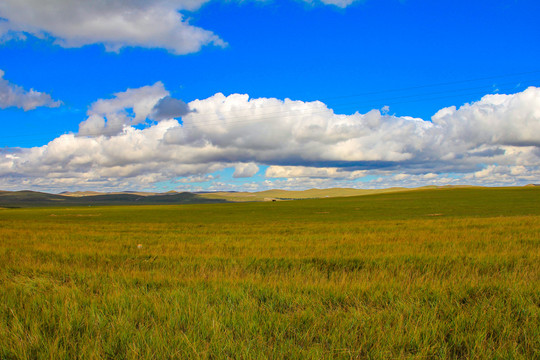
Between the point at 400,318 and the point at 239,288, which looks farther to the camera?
the point at 239,288

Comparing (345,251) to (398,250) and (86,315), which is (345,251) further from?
(86,315)

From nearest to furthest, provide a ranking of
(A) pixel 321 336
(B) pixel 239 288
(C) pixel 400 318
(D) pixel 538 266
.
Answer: (A) pixel 321 336
(C) pixel 400 318
(B) pixel 239 288
(D) pixel 538 266

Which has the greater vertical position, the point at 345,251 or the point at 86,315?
the point at 86,315

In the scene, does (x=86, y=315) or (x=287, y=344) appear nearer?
(x=287, y=344)

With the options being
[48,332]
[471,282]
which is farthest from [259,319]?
[471,282]

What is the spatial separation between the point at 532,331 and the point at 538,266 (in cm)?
476

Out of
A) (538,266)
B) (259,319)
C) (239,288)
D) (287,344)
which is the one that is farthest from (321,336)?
(538,266)

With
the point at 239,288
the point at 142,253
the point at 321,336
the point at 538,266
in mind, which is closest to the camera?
the point at 321,336

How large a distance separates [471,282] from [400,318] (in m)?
2.46

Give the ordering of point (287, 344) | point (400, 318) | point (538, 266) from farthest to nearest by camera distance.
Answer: point (538, 266) → point (400, 318) → point (287, 344)

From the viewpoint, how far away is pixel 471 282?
210 inches

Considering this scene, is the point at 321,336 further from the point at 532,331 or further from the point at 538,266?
the point at 538,266

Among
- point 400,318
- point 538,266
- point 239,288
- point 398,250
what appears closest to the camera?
point 400,318

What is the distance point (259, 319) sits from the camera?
389 cm
